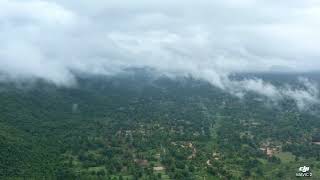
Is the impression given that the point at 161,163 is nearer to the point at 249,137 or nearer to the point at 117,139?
the point at 117,139

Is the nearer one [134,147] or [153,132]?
[134,147]

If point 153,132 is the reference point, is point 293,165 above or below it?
below

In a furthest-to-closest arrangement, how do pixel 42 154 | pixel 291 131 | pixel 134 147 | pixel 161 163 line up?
pixel 291 131
pixel 134 147
pixel 161 163
pixel 42 154

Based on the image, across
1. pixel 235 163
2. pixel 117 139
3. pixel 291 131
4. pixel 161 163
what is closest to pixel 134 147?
pixel 117 139

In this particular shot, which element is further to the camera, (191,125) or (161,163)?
(191,125)


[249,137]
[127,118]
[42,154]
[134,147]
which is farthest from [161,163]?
[127,118]

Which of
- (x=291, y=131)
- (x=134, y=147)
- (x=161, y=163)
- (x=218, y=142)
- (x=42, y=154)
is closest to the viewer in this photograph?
(x=42, y=154)

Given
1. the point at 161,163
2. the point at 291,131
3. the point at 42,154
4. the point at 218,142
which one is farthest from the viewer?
the point at 291,131

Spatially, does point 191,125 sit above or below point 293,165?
above

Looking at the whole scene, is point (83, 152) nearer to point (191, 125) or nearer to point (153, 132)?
A: point (153, 132)
